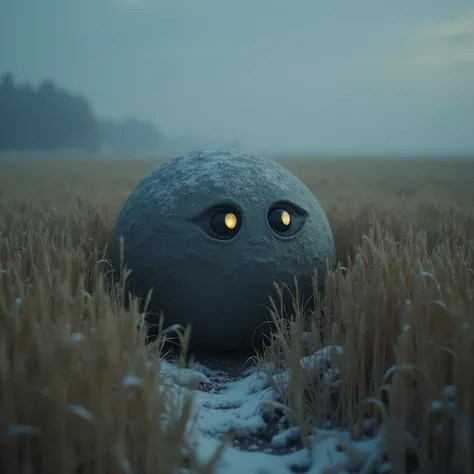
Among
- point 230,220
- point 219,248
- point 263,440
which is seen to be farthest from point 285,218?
point 263,440

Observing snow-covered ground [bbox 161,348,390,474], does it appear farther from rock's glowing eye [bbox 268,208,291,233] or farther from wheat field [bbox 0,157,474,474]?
rock's glowing eye [bbox 268,208,291,233]

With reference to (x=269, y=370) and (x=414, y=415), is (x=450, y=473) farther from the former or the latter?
(x=269, y=370)

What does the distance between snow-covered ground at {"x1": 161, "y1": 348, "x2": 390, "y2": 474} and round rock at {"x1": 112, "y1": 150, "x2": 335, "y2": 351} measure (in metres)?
0.53

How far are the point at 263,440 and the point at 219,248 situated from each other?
137cm

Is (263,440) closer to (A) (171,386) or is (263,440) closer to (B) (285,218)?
(A) (171,386)

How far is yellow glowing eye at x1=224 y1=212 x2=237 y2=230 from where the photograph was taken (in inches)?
150

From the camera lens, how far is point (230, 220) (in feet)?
12.5

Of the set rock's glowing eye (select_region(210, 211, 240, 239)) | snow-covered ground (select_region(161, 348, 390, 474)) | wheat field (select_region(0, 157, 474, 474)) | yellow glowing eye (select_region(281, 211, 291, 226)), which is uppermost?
yellow glowing eye (select_region(281, 211, 291, 226))

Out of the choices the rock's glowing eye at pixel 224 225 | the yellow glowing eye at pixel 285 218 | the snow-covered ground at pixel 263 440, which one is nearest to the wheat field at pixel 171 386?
the snow-covered ground at pixel 263 440

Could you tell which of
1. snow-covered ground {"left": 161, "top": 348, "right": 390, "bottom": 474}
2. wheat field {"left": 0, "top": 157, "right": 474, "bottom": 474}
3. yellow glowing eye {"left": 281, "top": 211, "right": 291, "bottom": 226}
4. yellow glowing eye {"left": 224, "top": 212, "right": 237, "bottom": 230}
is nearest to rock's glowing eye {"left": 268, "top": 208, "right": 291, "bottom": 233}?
yellow glowing eye {"left": 281, "top": 211, "right": 291, "bottom": 226}

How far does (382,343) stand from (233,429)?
3.07 feet

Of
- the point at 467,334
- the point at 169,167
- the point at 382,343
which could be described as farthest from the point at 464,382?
the point at 169,167

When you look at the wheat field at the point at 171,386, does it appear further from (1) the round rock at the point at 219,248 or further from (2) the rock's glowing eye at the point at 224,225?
(2) the rock's glowing eye at the point at 224,225

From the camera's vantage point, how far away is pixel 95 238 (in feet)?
16.9
